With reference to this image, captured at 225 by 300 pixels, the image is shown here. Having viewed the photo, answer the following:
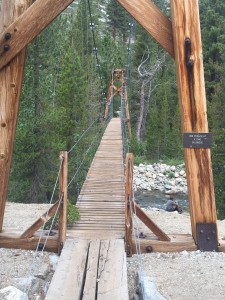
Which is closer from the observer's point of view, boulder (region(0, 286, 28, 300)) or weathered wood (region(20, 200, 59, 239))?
A: boulder (region(0, 286, 28, 300))

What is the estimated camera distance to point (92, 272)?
2973 mm

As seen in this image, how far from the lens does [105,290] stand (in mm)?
2658

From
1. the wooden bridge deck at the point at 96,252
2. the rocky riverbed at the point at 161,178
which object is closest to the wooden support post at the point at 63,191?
the wooden bridge deck at the point at 96,252

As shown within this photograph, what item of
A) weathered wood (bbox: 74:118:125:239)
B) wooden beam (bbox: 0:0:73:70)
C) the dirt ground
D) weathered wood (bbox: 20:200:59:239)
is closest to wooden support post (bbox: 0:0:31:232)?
wooden beam (bbox: 0:0:73:70)

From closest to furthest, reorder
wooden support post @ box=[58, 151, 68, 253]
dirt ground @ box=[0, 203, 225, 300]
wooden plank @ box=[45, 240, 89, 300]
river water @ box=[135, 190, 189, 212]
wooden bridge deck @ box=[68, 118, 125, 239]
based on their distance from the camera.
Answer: wooden plank @ box=[45, 240, 89, 300], dirt ground @ box=[0, 203, 225, 300], wooden support post @ box=[58, 151, 68, 253], wooden bridge deck @ box=[68, 118, 125, 239], river water @ box=[135, 190, 189, 212]

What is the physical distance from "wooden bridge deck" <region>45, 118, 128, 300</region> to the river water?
26.1ft

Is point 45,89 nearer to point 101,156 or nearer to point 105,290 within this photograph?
point 101,156

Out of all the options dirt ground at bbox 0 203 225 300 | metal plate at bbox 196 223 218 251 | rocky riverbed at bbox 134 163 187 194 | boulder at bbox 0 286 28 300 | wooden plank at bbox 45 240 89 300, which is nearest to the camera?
wooden plank at bbox 45 240 89 300

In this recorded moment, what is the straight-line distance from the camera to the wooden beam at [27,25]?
3.82m

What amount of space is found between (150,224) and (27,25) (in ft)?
6.97

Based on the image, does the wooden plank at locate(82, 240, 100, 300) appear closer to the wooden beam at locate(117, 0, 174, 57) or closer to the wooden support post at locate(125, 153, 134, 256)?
the wooden support post at locate(125, 153, 134, 256)

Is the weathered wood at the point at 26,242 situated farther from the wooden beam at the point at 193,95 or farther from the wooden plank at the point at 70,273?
the wooden beam at the point at 193,95

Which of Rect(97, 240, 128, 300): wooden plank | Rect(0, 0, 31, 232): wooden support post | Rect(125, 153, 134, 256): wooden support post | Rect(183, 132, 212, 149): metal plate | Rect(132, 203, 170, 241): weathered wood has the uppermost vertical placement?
Rect(0, 0, 31, 232): wooden support post

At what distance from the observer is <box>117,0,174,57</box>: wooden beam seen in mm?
3838
